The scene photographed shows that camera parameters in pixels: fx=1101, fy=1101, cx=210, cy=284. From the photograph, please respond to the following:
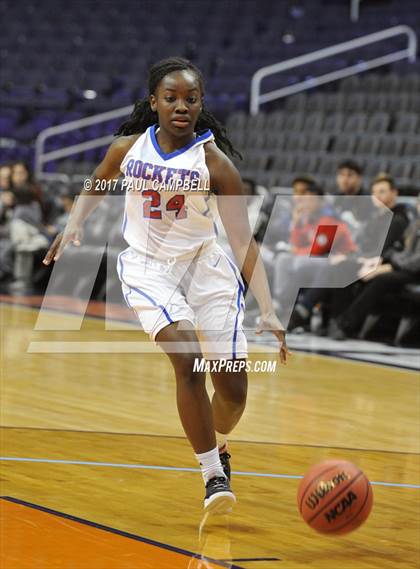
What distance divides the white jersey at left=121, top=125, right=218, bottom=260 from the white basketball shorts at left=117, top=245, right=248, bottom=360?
0.18ft

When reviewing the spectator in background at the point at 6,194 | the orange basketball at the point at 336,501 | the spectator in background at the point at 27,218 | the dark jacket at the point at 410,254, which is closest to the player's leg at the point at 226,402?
the orange basketball at the point at 336,501

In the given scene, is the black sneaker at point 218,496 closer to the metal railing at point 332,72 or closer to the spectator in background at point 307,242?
the spectator in background at point 307,242

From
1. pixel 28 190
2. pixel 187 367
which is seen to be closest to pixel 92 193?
pixel 187 367

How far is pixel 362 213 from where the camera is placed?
9.70m

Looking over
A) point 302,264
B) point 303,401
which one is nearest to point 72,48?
point 302,264

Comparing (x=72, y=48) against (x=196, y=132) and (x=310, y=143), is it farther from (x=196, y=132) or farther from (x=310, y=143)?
(x=196, y=132)

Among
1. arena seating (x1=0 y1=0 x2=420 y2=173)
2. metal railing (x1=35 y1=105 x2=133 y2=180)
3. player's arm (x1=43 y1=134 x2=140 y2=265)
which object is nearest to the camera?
player's arm (x1=43 y1=134 x2=140 y2=265)

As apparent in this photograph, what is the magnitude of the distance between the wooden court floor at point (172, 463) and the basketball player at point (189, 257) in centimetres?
33

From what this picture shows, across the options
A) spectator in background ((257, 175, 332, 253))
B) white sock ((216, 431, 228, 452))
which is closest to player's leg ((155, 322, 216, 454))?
white sock ((216, 431, 228, 452))

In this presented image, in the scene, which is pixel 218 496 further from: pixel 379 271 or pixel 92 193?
pixel 379 271

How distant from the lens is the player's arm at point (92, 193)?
14.9 ft

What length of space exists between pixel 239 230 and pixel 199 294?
12.5 inches

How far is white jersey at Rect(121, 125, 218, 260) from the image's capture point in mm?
4312

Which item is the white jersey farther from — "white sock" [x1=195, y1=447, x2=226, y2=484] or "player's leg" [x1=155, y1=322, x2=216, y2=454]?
"white sock" [x1=195, y1=447, x2=226, y2=484]
